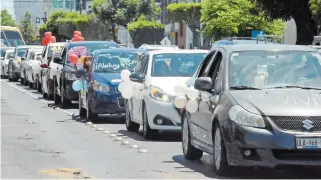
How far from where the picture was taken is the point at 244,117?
10.3 m

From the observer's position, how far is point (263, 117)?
1017 centimetres

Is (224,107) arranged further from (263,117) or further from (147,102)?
(147,102)

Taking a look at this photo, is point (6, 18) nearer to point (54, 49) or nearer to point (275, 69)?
point (54, 49)

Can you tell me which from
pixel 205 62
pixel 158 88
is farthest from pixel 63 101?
pixel 205 62

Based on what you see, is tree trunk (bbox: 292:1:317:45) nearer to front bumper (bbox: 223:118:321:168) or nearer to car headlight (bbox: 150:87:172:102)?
car headlight (bbox: 150:87:172:102)

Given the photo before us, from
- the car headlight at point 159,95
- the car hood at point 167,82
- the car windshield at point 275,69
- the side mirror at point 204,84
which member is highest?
the car windshield at point 275,69

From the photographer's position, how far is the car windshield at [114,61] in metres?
20.8

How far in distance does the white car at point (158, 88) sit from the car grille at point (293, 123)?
5509mm

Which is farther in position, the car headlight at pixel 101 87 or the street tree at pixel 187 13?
the street tree at pixel 187 13

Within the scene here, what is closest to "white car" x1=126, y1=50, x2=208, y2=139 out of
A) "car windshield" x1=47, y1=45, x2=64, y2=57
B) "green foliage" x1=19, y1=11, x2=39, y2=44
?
"car windshield" x1=47, y1=45, x2=64, y2=57

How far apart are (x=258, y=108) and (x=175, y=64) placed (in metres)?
7.01

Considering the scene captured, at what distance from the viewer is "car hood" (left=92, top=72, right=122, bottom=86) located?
20.0 m

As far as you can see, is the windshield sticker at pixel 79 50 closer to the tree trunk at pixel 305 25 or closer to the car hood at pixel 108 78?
the car hood at pixel 108 78

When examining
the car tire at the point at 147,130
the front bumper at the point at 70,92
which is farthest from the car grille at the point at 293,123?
the front bumper at the point at 70,92
